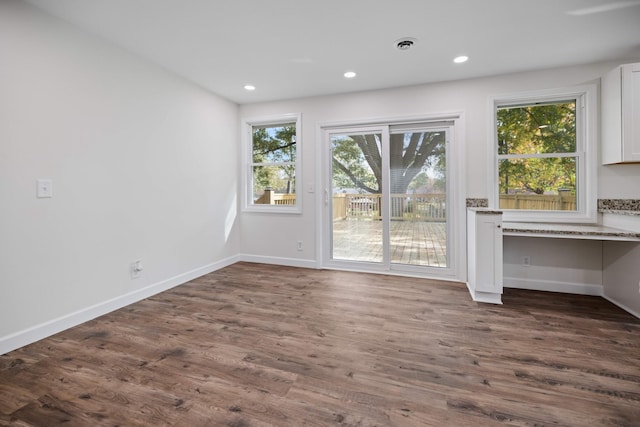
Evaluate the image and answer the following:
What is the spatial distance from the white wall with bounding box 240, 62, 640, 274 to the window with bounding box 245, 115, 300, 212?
0.14 meters

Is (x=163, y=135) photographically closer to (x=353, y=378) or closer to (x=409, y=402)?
(x=353, y=378)

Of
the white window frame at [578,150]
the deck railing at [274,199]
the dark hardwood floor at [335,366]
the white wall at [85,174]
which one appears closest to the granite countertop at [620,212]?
the white window frame at [578,150]

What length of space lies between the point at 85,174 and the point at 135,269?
105cm

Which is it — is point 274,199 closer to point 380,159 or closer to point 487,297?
point 380,159

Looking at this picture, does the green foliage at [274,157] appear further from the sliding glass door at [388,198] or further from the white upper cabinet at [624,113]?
the white upper cabinet at [624,113]

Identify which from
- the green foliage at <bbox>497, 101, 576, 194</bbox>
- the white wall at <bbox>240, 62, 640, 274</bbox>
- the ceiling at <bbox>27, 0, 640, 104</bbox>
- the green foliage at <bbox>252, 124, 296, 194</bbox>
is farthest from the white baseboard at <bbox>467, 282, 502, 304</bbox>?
the green foliage at <bbox>252, 124, 296, 194</bbox>

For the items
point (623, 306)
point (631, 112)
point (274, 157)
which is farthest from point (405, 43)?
point (623, 306)

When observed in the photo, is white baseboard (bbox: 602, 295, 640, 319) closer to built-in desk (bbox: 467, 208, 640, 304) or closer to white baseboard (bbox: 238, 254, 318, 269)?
built-in desk (bbox: 467, 208, 640, 304)

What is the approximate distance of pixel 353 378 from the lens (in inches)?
71.1

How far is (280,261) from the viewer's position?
4625mm

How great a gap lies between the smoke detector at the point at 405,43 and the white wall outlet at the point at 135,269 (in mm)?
3355

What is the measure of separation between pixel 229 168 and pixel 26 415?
11.6 feet

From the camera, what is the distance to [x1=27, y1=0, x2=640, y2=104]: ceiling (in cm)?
229

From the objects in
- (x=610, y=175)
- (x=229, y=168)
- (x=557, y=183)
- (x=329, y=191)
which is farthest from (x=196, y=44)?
(x=610, y=175)
